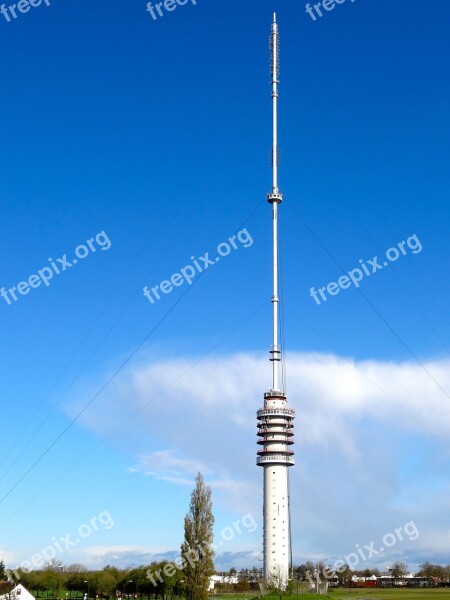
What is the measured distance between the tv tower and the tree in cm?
2182

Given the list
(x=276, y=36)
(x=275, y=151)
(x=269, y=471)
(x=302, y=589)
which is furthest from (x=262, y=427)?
(x=276, y=36)

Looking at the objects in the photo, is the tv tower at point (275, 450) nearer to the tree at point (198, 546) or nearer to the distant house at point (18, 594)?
the tree at point (198, 546)

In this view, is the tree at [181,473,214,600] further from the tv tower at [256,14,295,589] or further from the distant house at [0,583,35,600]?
the distant house at [0,583,35,600]

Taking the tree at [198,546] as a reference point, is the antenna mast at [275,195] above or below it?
above

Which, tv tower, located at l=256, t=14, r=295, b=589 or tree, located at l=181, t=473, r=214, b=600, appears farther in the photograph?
tv tower, located at l=256, t=14, r=295, b=589

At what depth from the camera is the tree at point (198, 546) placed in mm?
105625

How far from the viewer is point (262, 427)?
140500mm

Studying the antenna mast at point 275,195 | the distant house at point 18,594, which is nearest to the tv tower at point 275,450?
the antenna mast at point 275,195

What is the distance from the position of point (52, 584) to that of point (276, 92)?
12846 cm

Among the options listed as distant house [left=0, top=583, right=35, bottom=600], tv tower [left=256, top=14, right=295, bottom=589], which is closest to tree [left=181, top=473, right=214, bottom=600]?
tv tower [left=256, top=14, right=295, bottom=589]

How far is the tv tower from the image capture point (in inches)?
5103

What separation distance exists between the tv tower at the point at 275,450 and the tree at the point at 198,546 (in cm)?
2182

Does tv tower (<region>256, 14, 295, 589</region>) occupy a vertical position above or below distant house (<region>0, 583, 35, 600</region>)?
above

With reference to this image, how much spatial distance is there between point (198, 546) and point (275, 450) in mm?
30897
